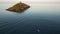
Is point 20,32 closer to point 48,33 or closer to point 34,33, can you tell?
point 34,33

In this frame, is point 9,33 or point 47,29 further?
point 47,29

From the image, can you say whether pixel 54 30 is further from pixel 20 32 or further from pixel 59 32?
pixel 20 32

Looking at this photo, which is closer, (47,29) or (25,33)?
(25,33)

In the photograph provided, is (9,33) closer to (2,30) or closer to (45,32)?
(2,30)

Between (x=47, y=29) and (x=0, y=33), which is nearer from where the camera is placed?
(x=0, y=33)

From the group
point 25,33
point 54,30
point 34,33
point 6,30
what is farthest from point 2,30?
point 54,30

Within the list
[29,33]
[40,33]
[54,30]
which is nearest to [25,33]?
[29,33]

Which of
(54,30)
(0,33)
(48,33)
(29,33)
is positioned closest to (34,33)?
(29,33)
